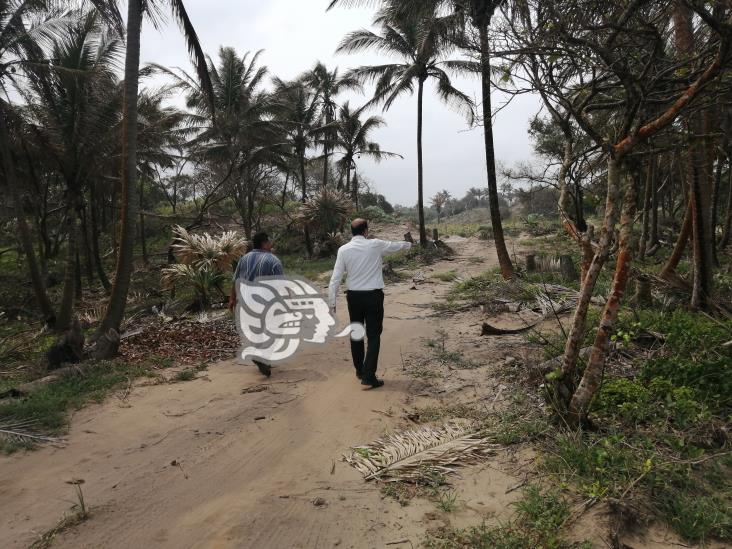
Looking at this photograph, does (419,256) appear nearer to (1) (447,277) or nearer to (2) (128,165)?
(1) (447,277)

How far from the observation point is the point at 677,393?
3666mm

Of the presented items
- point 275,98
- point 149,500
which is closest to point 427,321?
point 149,500

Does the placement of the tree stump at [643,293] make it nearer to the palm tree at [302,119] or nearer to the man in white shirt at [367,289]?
the man in white shirt at [367,289]

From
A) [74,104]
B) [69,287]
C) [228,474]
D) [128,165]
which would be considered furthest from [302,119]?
[228,474]

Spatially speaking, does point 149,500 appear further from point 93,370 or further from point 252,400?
point 93,370

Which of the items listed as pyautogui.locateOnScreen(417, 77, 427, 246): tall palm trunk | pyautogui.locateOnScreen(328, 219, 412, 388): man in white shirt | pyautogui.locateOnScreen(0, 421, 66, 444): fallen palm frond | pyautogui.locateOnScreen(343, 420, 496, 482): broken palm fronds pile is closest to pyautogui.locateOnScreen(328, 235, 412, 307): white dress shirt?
pyautogui.locateOnScreen(328, 219, 412, 388): man in white shirt

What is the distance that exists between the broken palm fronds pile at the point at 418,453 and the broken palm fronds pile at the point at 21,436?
8.32ft

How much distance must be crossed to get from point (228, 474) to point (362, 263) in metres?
2.43

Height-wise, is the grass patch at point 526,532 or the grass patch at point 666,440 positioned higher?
the grass patch at point 666,440

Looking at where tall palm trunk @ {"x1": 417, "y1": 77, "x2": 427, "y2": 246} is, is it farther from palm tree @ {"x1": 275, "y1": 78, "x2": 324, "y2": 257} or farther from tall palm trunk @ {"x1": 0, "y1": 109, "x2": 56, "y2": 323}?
tall palm trunk @ {"x1": 0, "y1": 109, "x2": 56, "y2": 323}

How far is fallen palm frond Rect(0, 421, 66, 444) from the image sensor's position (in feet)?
12.5

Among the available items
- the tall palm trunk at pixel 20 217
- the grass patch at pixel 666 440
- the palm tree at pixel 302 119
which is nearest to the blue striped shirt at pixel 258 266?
the grass patch at pixel 666 440

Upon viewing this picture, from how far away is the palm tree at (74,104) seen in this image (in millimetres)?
10938

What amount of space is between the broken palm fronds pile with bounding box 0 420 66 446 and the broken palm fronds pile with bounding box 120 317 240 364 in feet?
7.52
